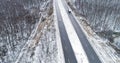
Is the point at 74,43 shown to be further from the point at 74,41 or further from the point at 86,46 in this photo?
the point at 86,46

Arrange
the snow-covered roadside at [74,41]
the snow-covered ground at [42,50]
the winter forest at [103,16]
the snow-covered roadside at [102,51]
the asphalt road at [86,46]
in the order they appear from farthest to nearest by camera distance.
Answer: the winter forest at [103,16], the snow-covered ground at [42,50], the snow-covered roadside at [102,51], the asphalt road at [86,46], the snow-covered roadside at [74,41]

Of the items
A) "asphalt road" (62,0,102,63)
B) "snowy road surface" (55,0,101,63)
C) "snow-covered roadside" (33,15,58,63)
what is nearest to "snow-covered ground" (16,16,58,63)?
"snow-covered roadside" (33,15,58,63)

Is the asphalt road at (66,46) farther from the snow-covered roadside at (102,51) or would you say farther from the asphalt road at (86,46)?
the snow-covered roadside at (102,51)

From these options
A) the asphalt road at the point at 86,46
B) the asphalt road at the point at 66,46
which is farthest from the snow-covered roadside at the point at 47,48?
the asphalt road at the point at 86,46

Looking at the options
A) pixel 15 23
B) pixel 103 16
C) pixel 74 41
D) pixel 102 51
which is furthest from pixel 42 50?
pixel 103 16

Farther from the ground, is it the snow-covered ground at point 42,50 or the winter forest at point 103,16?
the snow-covered ground at point 42,50

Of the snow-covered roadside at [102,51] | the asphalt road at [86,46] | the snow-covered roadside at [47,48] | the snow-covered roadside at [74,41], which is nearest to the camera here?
the snow-covered roadside at [74,41]

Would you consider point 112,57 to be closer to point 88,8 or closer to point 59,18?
point 59,18

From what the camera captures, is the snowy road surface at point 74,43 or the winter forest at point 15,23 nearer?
the snowy road surface at point 74,43
